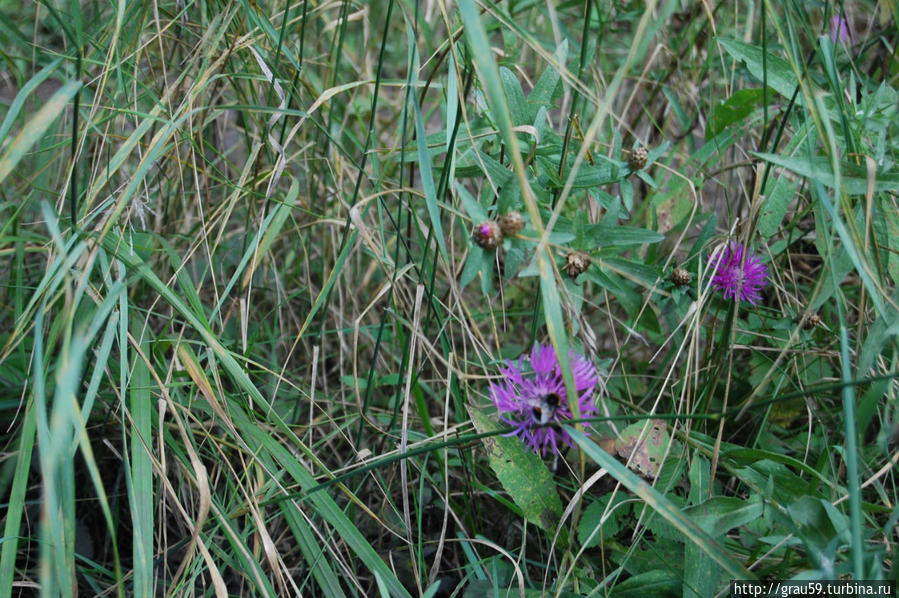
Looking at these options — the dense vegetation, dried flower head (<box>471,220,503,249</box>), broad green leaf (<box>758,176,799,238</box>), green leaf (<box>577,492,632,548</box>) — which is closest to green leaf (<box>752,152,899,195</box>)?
the dense vegetation

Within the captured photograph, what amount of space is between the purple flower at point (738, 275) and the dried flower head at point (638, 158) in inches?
7.7

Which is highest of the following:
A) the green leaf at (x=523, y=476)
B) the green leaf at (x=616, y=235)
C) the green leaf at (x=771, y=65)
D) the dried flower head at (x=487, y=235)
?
the green leaf at (x=771, y=65)

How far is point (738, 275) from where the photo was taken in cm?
110

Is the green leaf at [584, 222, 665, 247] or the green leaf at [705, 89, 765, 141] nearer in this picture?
the green leaf at [584, 222, 665, 247]

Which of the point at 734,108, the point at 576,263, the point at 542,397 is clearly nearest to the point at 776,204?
the point at 734,108

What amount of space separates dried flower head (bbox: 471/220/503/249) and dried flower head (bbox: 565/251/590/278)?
0.47 ft

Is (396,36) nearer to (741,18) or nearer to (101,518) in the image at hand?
(741,18)

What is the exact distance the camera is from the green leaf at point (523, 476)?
103cm

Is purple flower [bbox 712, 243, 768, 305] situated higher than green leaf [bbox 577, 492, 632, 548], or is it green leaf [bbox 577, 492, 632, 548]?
purple flower [bbox 712, 243, 768, 305]

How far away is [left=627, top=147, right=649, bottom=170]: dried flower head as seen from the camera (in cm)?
104

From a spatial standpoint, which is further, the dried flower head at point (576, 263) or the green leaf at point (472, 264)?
the dried flower head at point (576, 263)

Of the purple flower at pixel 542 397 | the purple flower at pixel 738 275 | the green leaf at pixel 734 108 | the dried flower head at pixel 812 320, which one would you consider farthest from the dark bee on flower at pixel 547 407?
the green leaf at pixel 734 108

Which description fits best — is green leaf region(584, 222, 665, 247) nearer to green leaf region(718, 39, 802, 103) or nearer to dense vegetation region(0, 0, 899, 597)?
dense vegetation region(0, 0, 899, 597)

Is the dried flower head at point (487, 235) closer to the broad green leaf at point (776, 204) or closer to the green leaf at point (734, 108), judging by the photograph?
the broad green leaf at point (776, 204)
